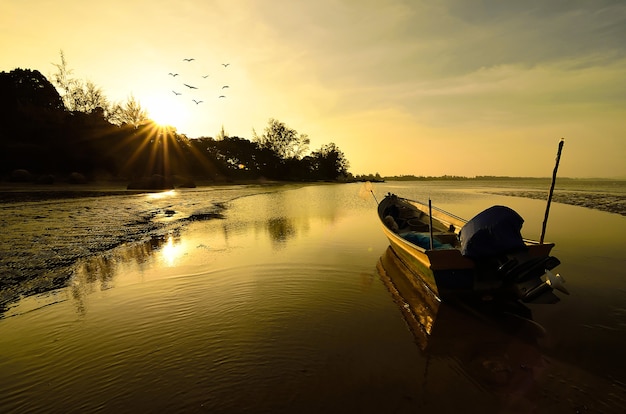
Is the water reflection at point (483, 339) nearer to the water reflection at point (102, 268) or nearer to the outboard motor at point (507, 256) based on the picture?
the outboard motor at point (507, 256)

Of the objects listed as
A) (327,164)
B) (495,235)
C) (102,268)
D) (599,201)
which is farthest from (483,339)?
(327,164)

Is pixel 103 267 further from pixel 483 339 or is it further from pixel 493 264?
pixel 493 264

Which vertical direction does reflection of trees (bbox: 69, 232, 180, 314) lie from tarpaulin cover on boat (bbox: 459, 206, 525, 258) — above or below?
below

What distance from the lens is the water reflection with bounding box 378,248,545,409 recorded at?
14.1 ft

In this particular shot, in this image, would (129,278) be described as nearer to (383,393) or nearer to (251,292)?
(251,292)

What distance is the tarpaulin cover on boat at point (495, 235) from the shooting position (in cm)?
592

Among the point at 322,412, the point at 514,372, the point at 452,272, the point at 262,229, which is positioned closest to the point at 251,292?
the point at 322,412

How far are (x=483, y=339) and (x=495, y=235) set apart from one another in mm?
2009

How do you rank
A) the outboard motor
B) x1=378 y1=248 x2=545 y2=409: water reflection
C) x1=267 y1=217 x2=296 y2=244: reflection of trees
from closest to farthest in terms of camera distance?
x1=378 y1=248 x2=545 y2=409: water reflection → the outboard motor → x1=267 y1=217 x2=296 y2=244: reflection of trees

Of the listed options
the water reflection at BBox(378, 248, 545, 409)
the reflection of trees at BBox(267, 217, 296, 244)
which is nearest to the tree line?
the reflection of trees at BBox(267, 217, 296, 244)

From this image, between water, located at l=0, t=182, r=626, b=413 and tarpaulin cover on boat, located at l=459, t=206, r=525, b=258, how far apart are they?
149 centimetres

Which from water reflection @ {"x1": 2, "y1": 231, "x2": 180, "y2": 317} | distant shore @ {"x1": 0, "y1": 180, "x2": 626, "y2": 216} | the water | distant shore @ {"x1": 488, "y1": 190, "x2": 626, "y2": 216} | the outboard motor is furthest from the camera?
distant shore @ {"x1": 488, "y1": 190, "x2": 626, "y2": 216}

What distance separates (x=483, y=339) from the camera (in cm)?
540

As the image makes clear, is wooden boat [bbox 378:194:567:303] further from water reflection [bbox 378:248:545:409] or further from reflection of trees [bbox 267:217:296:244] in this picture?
reflection of trees [bbox 267:217:296:244]
